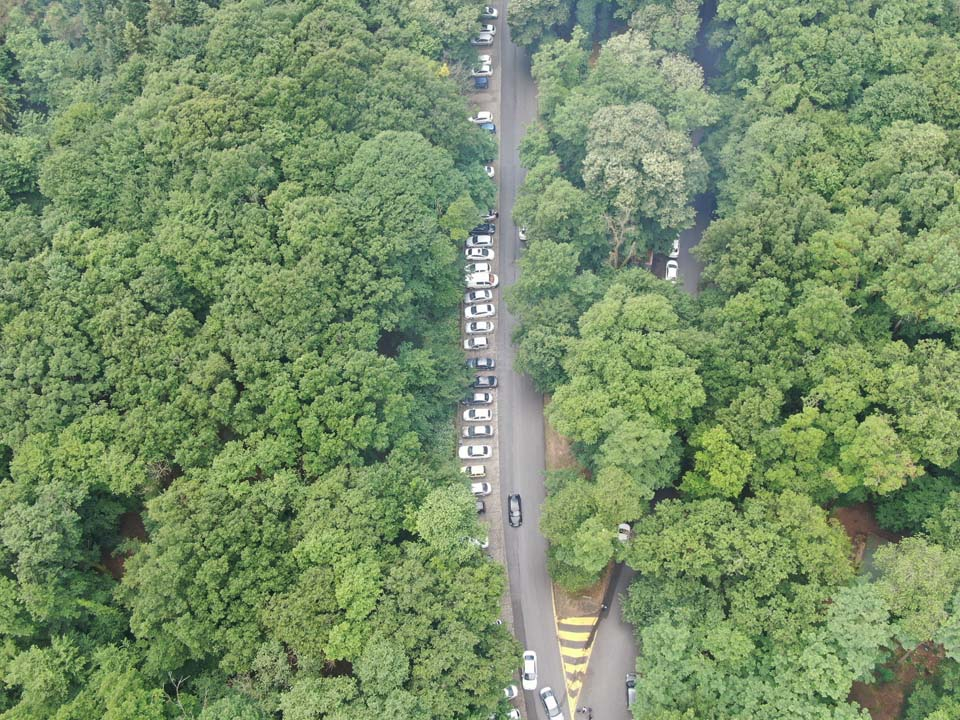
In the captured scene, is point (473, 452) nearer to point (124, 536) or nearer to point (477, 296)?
point (477, 296)

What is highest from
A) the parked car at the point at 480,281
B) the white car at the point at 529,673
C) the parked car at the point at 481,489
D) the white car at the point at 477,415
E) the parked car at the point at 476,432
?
the parked car at the point at 480,281

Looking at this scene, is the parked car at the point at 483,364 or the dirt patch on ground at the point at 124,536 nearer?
the dirt patch on ground at the point at 124,536

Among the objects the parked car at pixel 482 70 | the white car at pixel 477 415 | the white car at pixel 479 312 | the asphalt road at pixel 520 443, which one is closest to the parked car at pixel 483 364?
the asphalt road at pixel 520 443

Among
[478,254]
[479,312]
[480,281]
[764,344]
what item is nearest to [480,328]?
[479,312]

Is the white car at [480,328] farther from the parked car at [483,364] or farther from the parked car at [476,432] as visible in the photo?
the parked car at [476,432]

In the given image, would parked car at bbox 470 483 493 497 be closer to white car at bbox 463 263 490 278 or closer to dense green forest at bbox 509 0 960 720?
dense green forest at bbox 509 0 960 720

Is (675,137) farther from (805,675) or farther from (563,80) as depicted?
(805,675)

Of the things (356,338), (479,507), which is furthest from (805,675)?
(356,338)
